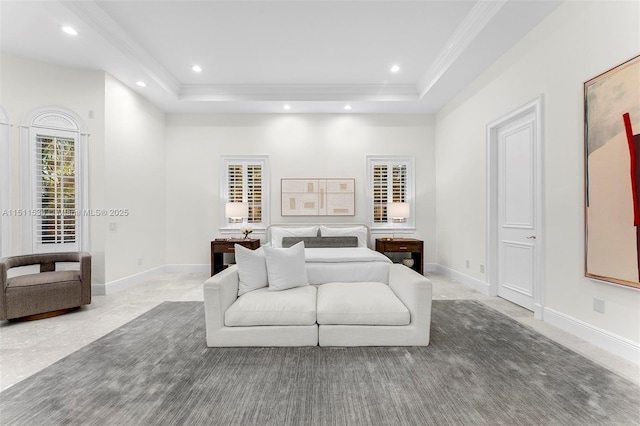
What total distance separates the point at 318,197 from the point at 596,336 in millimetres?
4386

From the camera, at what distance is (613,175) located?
2438 mm

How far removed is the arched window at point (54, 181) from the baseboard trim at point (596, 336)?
5.88 metres

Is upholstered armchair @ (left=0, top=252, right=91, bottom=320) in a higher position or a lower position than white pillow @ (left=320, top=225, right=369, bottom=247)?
lower

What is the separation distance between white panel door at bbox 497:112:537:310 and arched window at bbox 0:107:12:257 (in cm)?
640

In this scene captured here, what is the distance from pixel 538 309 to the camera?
3.28 metres

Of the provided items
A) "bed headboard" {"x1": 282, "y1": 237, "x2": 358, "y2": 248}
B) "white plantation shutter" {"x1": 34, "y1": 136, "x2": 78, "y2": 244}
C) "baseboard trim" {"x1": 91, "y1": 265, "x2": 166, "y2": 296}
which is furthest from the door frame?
"white plantation shutter" {"x1": 34, "y1": 136, "x2": 78, "y2": 244}

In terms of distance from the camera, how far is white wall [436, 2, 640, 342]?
7.96 ft

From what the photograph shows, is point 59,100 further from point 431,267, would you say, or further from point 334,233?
point 431,267

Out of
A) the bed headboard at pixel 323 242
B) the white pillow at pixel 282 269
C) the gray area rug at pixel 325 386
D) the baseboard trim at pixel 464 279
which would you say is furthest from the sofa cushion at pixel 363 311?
the bed headboard at pixel 323 242

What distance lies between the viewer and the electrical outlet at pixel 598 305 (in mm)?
2559

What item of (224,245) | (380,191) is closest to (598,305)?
(380,191)

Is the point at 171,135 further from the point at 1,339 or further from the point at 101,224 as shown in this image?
the point at 1,339

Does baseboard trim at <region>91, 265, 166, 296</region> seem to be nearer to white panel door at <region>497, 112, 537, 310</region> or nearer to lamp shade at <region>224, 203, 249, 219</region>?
lamp shade at <region>224, 203, 249, 219</region>

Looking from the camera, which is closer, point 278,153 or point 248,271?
point 248,271
